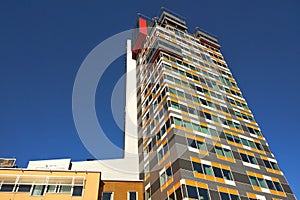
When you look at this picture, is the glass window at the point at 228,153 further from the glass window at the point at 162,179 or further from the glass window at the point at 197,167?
the glass window at the point at 162,179

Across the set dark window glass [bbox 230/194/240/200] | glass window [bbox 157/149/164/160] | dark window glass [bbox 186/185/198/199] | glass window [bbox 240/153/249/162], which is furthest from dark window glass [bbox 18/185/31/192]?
glass window [bbox 240/153/249/162]

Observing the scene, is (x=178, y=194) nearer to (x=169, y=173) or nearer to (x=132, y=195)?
(x=169, y=173)

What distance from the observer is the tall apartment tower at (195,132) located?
117 ft

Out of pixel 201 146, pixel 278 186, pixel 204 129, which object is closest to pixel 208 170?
pixel 201 146

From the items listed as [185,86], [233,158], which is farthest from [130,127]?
[233,158]

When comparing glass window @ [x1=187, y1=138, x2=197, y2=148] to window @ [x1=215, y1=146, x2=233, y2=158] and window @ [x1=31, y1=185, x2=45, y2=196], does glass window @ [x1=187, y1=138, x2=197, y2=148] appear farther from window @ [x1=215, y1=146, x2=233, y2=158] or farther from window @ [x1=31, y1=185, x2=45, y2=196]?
window @ [x1=31, y1=185, x2=45, y2=196]

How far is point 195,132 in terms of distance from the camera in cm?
4181

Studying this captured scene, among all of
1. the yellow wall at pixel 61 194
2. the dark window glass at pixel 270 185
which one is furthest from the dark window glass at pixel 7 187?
the dark window glass at pixel 270 185

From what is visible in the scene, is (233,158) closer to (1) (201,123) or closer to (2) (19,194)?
(1) (201,123)

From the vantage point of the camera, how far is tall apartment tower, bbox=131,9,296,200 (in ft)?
117

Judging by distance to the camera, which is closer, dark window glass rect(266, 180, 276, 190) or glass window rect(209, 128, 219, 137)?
dark window glass rect(266, 180, 276, 190)

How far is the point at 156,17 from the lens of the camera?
77.1 m

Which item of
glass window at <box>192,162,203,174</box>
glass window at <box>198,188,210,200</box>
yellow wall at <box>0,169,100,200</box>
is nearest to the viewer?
glass window at <box>198,188,210,200</box>

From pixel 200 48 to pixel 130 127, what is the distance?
28524 millimetres
